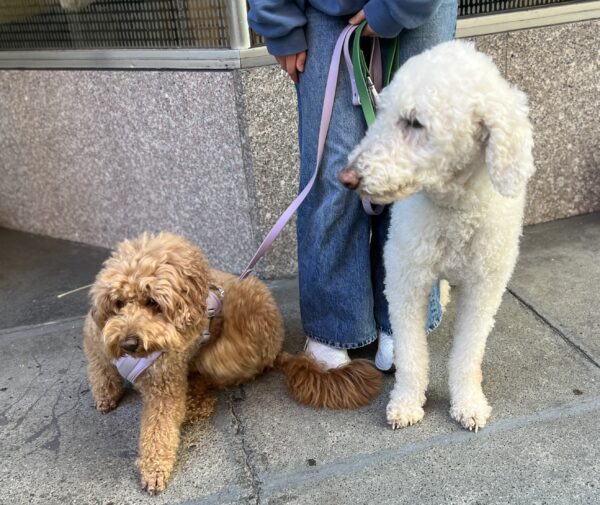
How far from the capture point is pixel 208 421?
2699 mm

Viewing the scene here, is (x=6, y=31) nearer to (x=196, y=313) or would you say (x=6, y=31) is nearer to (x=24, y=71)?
(x=24, y=71)

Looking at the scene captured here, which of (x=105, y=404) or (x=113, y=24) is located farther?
(x=113, y=24)

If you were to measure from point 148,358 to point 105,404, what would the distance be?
514mm

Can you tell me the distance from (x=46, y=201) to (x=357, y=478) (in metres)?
3.50

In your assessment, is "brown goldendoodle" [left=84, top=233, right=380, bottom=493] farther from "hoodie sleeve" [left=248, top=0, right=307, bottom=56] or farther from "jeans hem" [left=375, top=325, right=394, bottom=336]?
"hoodie sleeve" [left=248, top=0, right=307, bottom=56]

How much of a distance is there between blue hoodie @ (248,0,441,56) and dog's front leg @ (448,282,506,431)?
1050 millimetres

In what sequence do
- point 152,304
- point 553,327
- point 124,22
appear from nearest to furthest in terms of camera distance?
point 152,304 → point 553,327 → point 124,22

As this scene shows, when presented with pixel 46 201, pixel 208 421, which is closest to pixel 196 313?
pixel 208 421

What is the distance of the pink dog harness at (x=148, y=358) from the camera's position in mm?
2447

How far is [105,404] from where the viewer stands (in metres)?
2.77

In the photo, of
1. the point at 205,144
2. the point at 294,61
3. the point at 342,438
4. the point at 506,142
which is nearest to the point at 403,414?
the point at 342,438

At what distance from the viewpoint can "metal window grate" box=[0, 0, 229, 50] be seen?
351cm

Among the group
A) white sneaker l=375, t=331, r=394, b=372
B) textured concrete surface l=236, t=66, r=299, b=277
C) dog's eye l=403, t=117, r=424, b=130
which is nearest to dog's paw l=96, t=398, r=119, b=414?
white sneaker l=375, t=331, r=394, b=372

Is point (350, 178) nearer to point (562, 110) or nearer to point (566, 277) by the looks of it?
point (566, 277)
